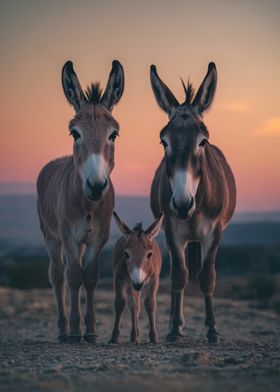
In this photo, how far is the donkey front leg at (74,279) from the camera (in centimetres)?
1064

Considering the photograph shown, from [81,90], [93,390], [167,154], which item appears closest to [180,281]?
[167,154]

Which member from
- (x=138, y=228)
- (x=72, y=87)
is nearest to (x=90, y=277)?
(x=138, y=228)

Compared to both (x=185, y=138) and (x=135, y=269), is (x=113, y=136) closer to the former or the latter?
(x=185, y=138)

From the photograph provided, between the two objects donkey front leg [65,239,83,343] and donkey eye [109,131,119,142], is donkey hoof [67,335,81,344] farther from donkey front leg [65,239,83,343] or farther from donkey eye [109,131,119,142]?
donkey eye [109,131,119,142]

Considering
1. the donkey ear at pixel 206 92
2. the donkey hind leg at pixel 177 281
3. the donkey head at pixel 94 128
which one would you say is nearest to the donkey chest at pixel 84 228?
the donkey head at pixel 94 128

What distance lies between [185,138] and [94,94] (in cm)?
181

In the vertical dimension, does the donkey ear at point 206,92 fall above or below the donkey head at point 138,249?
above

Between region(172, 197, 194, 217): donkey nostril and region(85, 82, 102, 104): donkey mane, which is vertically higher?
region(85, 82, 102, 104): donkey mane

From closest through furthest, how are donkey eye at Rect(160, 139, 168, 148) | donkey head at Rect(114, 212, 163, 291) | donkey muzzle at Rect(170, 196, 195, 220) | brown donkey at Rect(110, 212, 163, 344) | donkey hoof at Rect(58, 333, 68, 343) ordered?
donkey muzzle at Rect(170, 196, 195, 220) < donkey eye at Rect(160, 139, 168, 148) < donkey head at Rect(114, 212, 163, 291) < brown donkey at Rect(110, 212, 163, 344) < donkey hoof at Rect(58, 333, 68, 343)

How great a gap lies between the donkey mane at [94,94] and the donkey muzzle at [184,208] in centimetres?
224

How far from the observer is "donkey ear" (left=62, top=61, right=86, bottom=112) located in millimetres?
10676

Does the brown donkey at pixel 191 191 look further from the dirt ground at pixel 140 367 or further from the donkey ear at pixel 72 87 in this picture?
the donkey ear at pixel 72 87

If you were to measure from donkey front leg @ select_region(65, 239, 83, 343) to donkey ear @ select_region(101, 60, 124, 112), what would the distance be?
216 centimetres

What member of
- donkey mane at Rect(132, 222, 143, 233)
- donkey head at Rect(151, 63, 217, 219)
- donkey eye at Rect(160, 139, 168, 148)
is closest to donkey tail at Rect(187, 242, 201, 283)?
donkey mane at Rect(132, 222, 143, 233)
